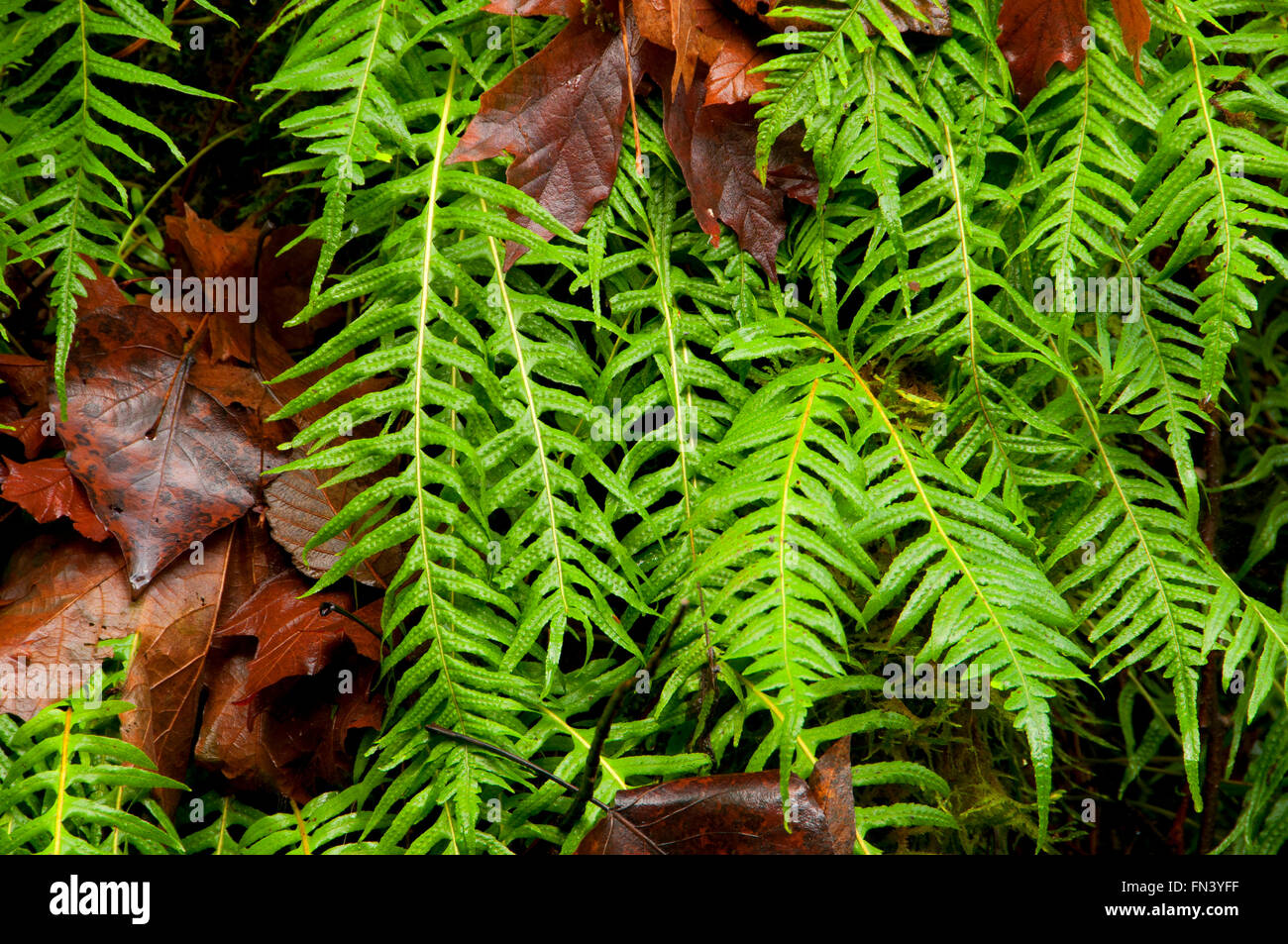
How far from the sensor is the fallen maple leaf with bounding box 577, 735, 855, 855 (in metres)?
1.39

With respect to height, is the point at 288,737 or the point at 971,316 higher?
the point at 971,316

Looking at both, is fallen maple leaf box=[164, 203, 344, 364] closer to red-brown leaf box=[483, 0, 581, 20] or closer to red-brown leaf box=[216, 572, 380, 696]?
red-brown leaf box=[216, 572, 380, 696]

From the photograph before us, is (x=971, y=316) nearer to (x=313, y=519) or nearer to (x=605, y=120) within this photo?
(x=605, y=120)

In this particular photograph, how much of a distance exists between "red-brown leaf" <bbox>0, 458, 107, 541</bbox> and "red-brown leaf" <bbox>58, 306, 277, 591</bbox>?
33 millimetres

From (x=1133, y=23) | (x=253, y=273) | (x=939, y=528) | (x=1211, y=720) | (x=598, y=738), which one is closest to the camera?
(x=598, y=738)

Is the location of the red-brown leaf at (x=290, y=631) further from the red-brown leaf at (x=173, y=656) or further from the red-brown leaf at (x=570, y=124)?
the red-brown leaf at (x=570, y=124)

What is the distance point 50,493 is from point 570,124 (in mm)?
1180

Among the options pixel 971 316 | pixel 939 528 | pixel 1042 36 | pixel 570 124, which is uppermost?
pixel 1042 36

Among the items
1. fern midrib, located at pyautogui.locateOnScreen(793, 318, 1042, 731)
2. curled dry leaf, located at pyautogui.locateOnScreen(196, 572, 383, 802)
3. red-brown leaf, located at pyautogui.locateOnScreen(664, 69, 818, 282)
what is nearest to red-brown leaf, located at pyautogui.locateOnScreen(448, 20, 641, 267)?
red-brown leaf, located at pyautogui.locateOnScreen(664, 69, 818, 282)

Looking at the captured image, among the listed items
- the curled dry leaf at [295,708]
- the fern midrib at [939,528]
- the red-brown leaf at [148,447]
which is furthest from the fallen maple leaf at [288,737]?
the fern midrib at [939,528]

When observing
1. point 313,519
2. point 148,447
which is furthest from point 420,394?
point 148,447

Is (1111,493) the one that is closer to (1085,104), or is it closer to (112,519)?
(1085,104)

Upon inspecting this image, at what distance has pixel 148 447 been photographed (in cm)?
168
